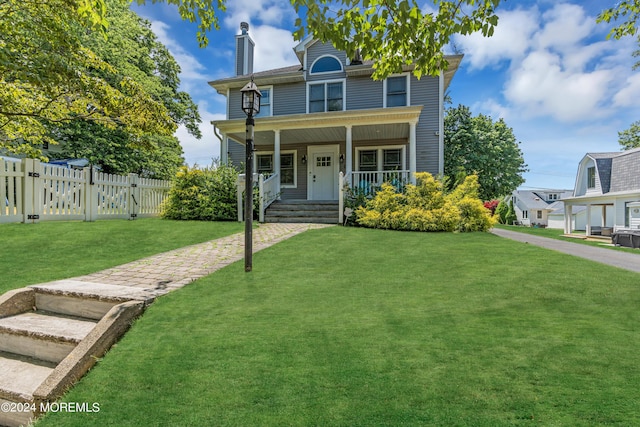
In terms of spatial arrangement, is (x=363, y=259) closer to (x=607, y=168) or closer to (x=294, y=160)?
(x=294, y=160)

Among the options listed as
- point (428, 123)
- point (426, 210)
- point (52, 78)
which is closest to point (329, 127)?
point (428, 123)

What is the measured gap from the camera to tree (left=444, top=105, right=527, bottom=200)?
23156 mm

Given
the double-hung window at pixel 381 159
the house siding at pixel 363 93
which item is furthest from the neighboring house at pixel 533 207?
the house siding at pixel 363 93

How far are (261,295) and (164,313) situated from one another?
1049 mm

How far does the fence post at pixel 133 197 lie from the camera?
11.2m

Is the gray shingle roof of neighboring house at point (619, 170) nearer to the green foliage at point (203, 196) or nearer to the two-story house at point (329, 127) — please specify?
the two-story house at point (329, 127)

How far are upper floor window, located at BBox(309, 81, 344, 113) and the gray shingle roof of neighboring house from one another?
15497 mm

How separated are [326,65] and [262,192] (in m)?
7.20

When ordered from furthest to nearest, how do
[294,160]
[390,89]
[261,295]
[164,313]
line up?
1. [294,160]
2. [390,89]
3. [261,295]
4. [164,313]

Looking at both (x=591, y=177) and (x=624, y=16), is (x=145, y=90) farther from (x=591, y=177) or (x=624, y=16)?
(x=591, y=177)

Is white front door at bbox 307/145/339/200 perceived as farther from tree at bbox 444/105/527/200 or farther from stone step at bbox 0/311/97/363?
tree at bbox 444/105/527/200

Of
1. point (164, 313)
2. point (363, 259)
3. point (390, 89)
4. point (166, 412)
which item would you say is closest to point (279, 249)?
point (363, 259)

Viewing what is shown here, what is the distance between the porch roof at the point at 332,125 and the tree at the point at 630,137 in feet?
97.2

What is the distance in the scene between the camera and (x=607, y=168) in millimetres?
18531
